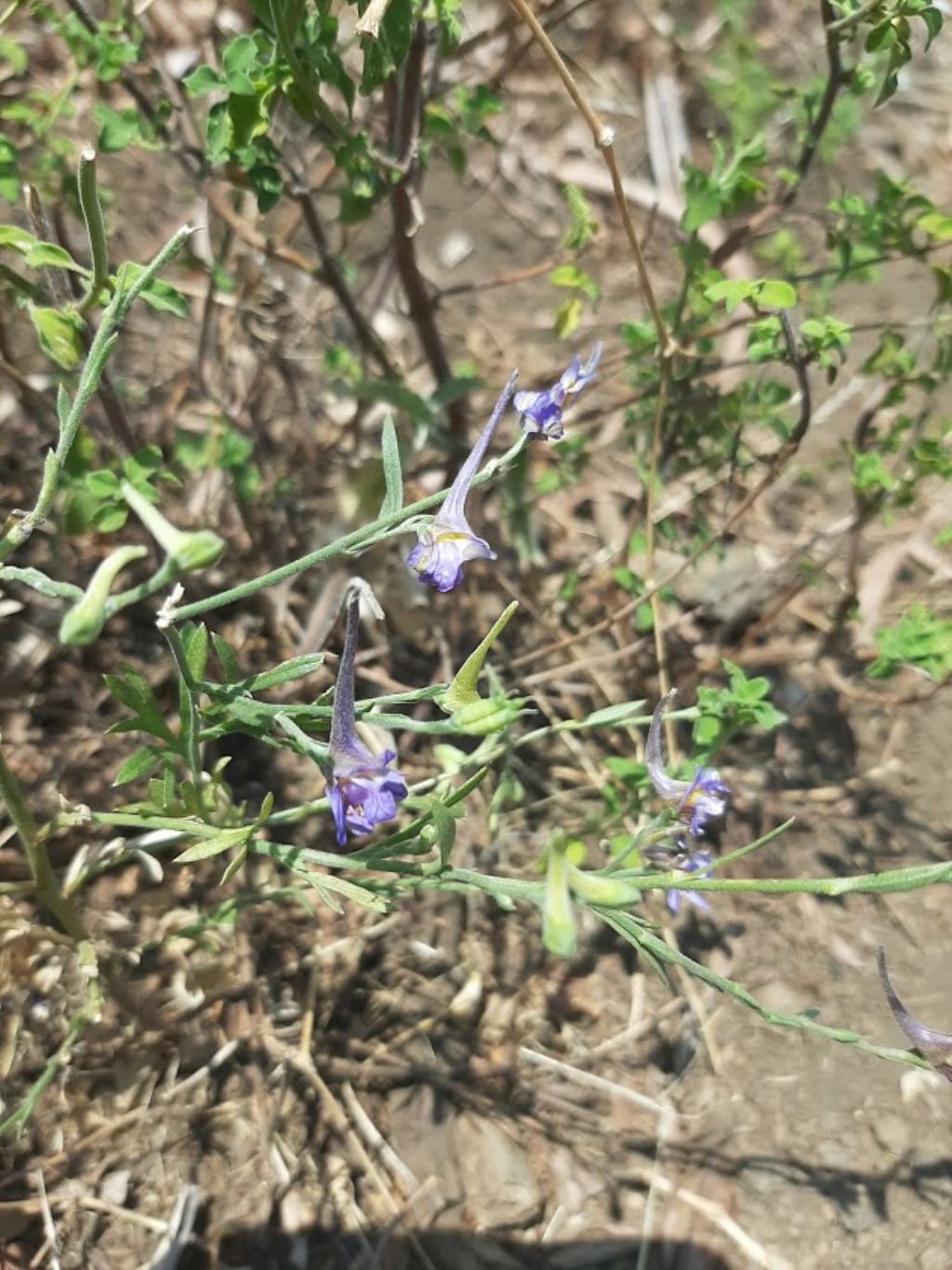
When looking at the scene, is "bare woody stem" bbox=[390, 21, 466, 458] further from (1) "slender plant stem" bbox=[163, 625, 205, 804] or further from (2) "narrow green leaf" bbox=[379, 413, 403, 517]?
(1) "slender plant stem" bbox=[163, 625, 205, 804]

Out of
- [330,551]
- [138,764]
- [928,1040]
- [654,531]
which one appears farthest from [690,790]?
[654,531]

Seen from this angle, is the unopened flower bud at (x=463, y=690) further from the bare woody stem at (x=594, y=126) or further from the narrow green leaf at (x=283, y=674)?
the bare woody stem at (x=594, y=126)

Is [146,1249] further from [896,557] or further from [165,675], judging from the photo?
[896,557]

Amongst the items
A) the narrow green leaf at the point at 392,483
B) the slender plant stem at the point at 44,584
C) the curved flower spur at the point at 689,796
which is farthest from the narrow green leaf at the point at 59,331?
the curved flower spur at the point at 689,796

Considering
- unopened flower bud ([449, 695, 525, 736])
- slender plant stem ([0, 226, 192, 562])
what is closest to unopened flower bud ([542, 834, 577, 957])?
unopened flower bud ([449, 695, 525, 736])

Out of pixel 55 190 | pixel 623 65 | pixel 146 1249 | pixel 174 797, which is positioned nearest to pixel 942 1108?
pixel 146 1249
